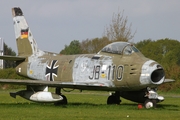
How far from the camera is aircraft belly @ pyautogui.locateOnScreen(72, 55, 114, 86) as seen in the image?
70.0 ft

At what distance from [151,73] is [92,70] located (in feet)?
10.1

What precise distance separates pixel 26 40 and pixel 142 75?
28.8 ft

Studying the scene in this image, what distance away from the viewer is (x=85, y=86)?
69.3ft

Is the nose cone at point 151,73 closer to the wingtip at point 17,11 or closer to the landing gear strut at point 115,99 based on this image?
the landing gear strut at point 115,99

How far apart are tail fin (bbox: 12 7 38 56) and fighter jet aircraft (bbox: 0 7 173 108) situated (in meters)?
1.27

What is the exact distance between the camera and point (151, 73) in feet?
65.2

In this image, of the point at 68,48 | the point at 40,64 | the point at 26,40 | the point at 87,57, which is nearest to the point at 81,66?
the point at 87,57

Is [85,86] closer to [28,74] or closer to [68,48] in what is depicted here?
[28,74]

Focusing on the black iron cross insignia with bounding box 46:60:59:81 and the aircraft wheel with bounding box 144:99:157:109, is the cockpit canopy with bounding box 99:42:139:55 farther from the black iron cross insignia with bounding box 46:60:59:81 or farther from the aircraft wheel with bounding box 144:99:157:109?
the black iron cross insignia with bounding box 46:60:59:81

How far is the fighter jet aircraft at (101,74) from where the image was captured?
66.1 ft

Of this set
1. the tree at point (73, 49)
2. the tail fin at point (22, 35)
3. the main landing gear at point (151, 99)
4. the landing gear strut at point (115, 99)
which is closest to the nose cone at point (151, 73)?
the main landing gear at point (151, 99)

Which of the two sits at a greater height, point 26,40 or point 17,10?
point 17,10

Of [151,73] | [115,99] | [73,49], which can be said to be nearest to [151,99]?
[151,73]

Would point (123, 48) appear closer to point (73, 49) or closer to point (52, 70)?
point (52, 70)
